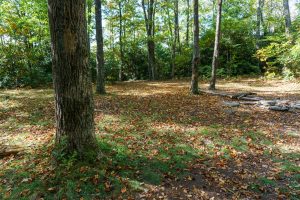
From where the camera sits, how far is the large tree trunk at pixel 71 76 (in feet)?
11.7

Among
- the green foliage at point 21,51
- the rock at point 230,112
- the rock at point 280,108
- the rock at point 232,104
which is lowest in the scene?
the rock at point 230,112

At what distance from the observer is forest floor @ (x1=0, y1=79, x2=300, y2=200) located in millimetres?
3639

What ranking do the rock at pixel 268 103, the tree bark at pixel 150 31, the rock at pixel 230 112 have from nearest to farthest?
the rock at pixel 230 112 → the rock at pixel 268 103 → the tree bark at pixel 150 31

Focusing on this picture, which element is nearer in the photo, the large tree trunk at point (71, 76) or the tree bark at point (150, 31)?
the large tree trunk at point (71, 76)

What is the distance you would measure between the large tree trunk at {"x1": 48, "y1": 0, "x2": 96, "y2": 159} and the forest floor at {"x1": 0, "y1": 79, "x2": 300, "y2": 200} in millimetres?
399

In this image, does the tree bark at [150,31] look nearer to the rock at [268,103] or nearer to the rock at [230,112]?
the rock at [268,103]

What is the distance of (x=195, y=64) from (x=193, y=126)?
184 inches

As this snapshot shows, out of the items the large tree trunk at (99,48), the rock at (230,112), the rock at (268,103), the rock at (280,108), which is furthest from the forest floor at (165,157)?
the large tree trunk at (99,48)

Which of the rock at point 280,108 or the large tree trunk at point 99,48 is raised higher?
the large tree trunk at point 99,48

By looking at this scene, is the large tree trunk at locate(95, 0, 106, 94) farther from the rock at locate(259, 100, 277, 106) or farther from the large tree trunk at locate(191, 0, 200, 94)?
the rock at locate(259, 100, 277, 106)

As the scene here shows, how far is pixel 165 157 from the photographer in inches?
186

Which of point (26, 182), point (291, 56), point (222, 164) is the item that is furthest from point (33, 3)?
point (291, 56)

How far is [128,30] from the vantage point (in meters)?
20.5

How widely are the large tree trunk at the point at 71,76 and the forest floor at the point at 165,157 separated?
0.40 m
